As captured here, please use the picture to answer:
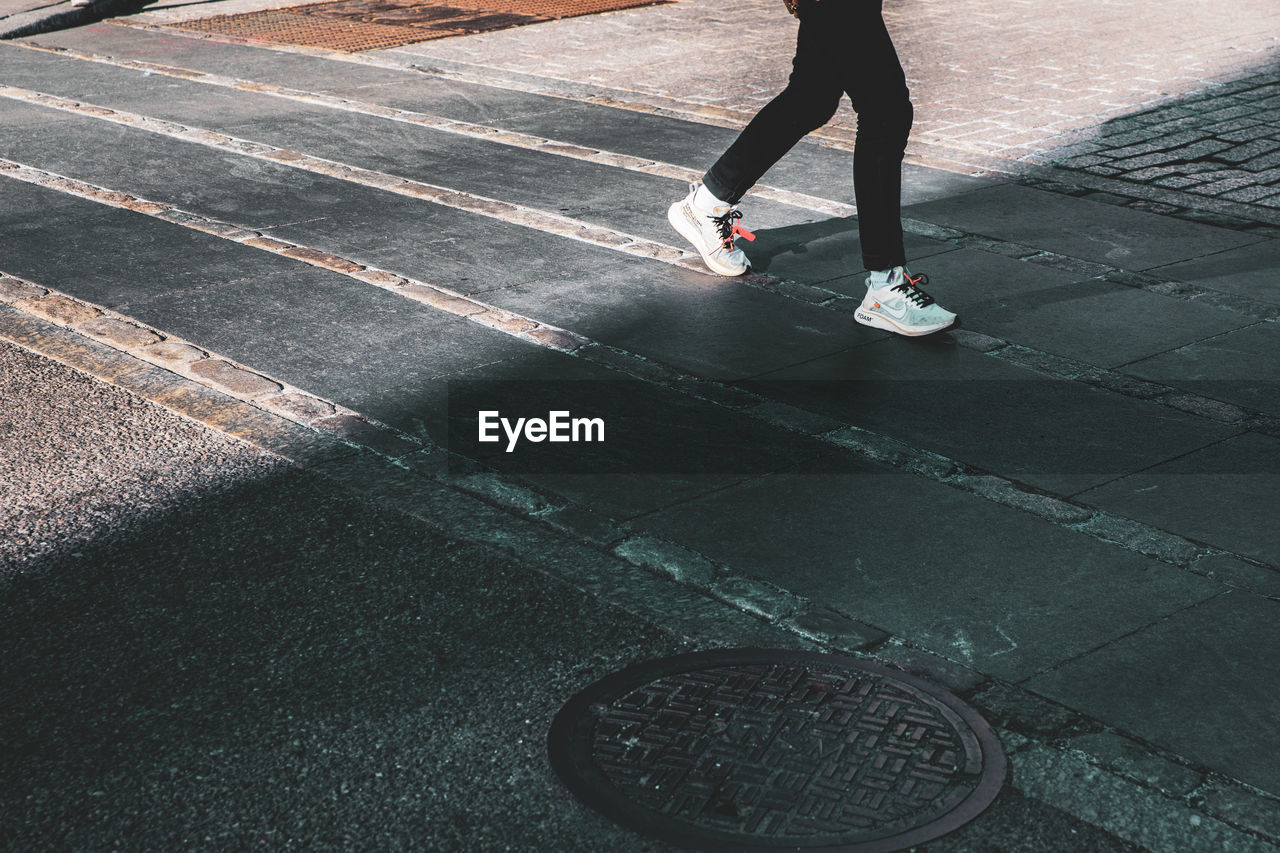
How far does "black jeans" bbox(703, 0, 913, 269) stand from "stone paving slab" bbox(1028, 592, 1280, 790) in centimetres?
226

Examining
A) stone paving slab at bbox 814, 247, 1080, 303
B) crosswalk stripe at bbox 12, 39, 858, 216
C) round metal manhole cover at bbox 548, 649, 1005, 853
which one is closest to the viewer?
round metal manhole cover at bbox 548, 649, 1005, 853

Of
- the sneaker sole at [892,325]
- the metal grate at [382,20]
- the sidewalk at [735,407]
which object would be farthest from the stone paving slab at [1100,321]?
the metal grate at [382,20]

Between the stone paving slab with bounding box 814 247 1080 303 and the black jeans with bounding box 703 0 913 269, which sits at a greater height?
the black jeans with bounding box 703 0 913 269

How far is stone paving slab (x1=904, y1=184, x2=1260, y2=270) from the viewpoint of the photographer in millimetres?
6219

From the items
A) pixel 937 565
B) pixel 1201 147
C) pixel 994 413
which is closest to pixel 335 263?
pixel 994 413

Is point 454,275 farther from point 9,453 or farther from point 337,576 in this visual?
point 337,576

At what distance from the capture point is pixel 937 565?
11.8 ft

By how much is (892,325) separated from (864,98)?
0.83m

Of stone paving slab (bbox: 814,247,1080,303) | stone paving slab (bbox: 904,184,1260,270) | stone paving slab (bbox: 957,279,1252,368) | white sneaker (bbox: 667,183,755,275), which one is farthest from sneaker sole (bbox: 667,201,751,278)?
stone paving slab (bbox: 904,184,1260,270)

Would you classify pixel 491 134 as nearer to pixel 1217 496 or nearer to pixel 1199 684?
pixel 1217 496

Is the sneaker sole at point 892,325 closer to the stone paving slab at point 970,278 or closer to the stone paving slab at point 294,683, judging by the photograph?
the stone paving slab at point 970,278

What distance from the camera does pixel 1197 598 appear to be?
11.2 feet

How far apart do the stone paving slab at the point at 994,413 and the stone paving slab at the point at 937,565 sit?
13.6 inches

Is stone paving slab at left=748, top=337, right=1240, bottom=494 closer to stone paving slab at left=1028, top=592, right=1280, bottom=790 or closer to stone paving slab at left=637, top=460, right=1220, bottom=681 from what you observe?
stone paving slab at left=637, top=460, right=1220, bottom=681
